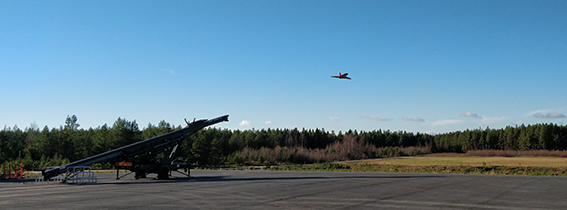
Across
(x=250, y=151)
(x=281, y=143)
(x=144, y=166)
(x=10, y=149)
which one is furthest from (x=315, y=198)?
(x=281, y=143)

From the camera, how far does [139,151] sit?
25.9m

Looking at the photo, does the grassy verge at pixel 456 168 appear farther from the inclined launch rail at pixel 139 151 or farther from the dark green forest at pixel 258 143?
the dark green forest at pixel 258 143

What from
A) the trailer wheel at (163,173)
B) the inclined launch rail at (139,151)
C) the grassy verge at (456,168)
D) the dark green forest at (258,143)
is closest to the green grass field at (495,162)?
the grassy verge at (456,168)

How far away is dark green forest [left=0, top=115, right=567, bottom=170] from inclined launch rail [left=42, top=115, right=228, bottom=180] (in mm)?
18923

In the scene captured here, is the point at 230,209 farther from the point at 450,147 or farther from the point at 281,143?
the point at 450,147

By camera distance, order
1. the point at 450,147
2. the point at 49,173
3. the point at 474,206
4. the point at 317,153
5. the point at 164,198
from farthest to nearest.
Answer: the point at 450,147 → the point at 317,153 → the point at 49,173 → the point at 164,198 → the point at 474,206

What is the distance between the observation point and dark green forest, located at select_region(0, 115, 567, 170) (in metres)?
78.8

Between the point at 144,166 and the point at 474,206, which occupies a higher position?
the point at 144,166

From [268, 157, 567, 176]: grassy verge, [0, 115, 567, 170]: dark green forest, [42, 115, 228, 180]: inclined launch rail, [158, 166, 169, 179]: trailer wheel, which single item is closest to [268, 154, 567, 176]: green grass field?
[268, 157, 567, 176]: grassy verge

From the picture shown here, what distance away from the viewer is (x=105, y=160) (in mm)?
24547

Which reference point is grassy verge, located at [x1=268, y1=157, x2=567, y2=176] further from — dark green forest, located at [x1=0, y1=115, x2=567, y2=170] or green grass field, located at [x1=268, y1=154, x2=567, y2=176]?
dark green forest, located at [x1=0, y1=115, x2=567, y2=170]

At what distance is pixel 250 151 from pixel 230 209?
7898cm

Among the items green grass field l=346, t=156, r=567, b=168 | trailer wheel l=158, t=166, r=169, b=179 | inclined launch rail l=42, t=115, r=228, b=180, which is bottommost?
green grass field l=346, t=156, r=567, b=168

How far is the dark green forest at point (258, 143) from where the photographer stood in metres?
78.8
